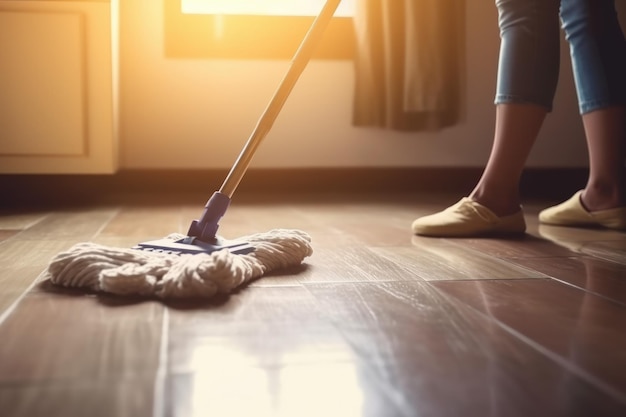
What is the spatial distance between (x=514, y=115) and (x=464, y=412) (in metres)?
1.01

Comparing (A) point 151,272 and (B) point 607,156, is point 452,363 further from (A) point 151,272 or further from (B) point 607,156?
(B) point 607,156

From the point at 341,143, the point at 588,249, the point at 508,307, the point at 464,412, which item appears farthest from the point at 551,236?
the point at 341,143

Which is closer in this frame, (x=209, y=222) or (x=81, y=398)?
(x=81, y=398)

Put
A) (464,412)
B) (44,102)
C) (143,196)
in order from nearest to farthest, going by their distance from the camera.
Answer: (464,412) → (44,102) → (143,196)

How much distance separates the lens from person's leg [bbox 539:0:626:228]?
4.90 ft

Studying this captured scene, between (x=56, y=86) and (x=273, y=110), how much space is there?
1.18 m

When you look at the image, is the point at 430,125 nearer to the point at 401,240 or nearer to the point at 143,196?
the point at 143,196

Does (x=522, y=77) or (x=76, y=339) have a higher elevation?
(x=522, y=77)

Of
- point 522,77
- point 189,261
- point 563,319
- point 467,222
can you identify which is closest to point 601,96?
point 522,77

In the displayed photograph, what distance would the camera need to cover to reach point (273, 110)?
107cm

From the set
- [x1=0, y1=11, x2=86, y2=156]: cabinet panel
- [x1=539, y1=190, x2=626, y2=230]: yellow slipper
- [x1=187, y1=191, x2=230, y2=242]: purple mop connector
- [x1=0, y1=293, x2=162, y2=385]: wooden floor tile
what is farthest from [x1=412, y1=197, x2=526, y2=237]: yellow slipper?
[x1=0, y1=11, x2=86, y2=156]: cabinet panel

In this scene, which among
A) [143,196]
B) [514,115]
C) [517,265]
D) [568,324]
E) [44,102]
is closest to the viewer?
[568,324]

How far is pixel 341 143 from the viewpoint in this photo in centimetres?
260

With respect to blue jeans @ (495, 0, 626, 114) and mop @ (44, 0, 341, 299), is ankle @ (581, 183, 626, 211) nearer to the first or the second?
blue jeans @ (495, 0, 626, 114)
